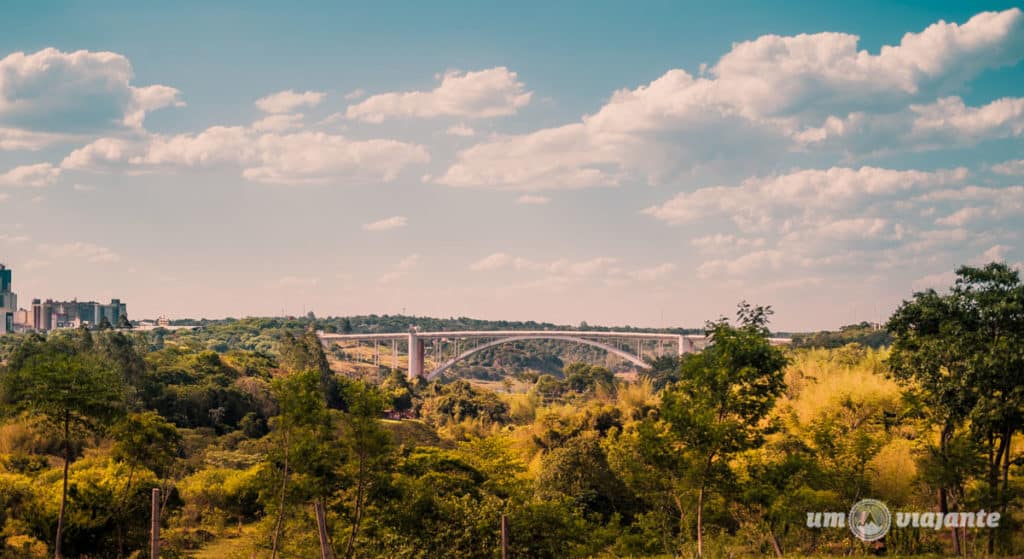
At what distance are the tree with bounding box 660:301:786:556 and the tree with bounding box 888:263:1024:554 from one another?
343cm

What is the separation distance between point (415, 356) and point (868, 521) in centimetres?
6927

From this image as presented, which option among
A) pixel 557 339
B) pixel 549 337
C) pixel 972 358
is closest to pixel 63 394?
pixel 972 358

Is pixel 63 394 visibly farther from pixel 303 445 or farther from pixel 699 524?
pixel 699 524

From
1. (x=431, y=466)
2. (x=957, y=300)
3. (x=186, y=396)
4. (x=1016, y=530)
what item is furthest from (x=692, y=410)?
(x=186, y=396)

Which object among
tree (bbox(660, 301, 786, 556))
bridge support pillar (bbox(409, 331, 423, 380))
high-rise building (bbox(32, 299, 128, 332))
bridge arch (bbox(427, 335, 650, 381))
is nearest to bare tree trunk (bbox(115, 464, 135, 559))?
tree (bbox(660, 301, 786, 556))

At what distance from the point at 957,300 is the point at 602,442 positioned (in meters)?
16.3

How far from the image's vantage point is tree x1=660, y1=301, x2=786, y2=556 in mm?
13961

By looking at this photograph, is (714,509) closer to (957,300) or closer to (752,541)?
(752,541)

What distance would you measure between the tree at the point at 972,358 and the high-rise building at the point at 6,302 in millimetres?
150198

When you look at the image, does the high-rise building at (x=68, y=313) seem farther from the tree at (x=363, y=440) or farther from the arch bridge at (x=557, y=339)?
the tree at (x=363, y=440)

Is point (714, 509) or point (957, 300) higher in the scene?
point (957, 300)

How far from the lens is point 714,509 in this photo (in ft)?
56.9

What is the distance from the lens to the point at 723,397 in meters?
14.3

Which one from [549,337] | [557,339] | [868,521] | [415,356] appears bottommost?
[868,521]
